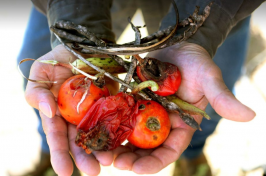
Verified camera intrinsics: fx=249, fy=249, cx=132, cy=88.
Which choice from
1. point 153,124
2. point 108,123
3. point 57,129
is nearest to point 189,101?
point 153,124

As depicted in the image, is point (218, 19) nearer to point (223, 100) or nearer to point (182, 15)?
point (182, 15)

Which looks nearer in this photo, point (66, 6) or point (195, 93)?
point (195, 93)

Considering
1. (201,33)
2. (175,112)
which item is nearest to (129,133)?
(175,112)

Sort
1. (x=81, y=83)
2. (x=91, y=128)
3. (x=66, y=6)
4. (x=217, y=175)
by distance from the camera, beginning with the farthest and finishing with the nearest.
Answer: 1. (x=217, y=175)
2. (x=66, y=6)
3. (x=81, y=83)
4. (x=91, y=128)

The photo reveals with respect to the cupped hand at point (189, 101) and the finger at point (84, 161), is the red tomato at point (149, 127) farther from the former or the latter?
the finger at point (84, 161)

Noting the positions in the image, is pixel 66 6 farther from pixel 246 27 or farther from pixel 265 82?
pixel 265 82

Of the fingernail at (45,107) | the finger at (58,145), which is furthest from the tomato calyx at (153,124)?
the fingernail at (45,107)
